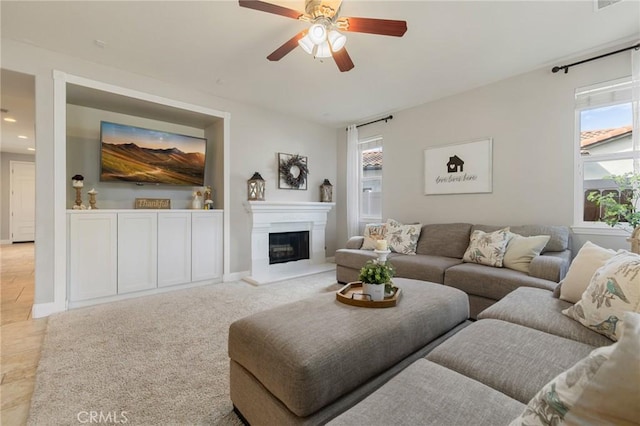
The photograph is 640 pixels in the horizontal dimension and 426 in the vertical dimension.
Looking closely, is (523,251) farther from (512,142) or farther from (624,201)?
(512,142)

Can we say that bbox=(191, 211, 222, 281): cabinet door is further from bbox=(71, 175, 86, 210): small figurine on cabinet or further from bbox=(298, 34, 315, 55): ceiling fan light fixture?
bbox=(298, 34, 315, 55): ceiling fan light fixture

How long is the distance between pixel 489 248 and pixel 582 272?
51.6 inches

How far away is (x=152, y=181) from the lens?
3.85 m

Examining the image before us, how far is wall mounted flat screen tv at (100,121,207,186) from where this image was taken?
3.51m

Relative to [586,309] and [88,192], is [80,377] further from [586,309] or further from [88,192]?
[586,309]

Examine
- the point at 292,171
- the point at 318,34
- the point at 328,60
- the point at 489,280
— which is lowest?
the point at 489,280

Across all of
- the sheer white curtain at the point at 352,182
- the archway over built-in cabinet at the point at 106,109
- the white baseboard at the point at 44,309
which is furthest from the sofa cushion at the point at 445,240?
the white baseboard at the point at 44,309

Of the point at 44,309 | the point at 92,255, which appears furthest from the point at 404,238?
the point at 44,309

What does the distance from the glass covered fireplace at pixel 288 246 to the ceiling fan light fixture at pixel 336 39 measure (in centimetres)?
312

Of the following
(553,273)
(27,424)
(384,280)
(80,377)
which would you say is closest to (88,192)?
(80,377)

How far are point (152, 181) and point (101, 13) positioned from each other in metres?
2.00

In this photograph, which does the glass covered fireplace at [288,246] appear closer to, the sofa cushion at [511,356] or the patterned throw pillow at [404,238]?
the patterned throw pillow at [404,238]

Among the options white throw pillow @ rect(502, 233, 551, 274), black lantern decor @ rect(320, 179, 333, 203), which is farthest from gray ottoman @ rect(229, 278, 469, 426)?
black lantern decor @ rect(320, 179, 333, 203)

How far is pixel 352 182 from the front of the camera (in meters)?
5.19
